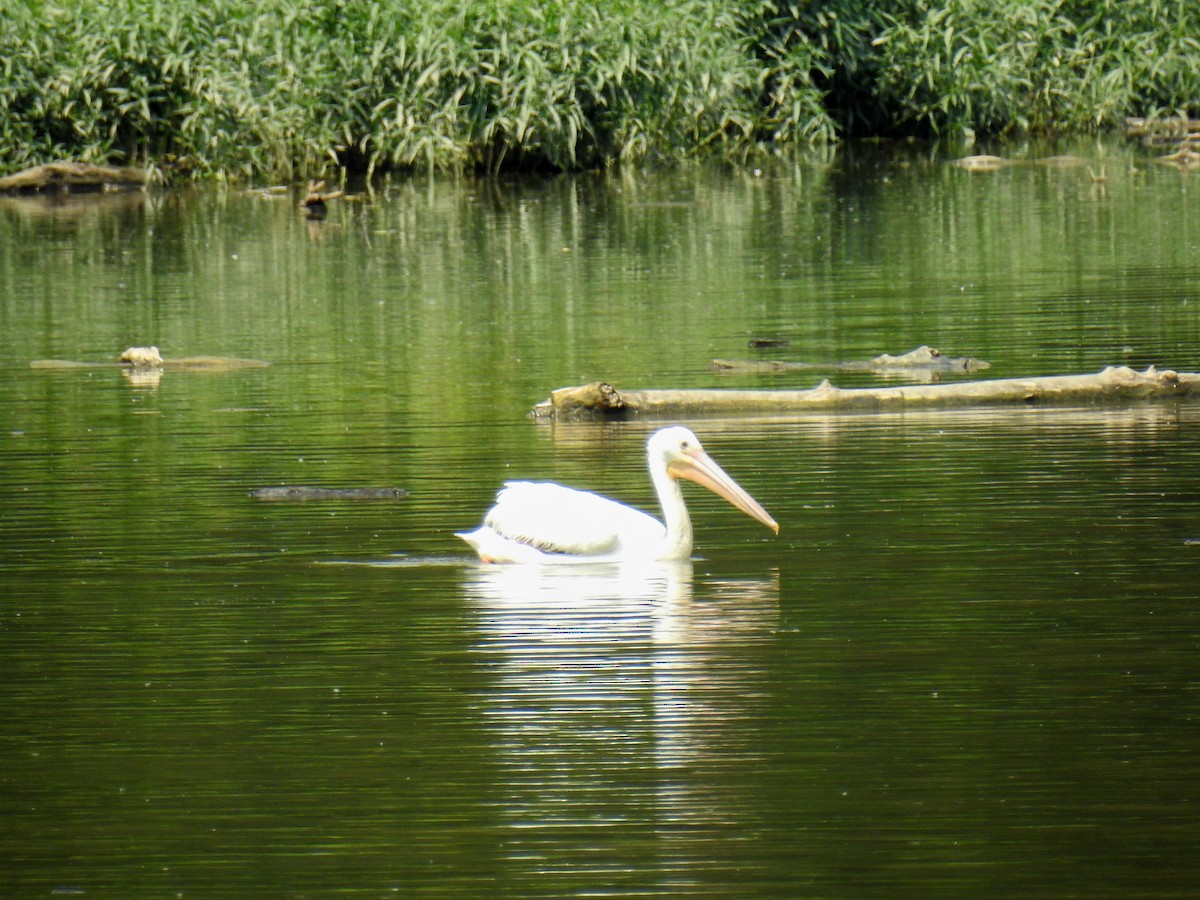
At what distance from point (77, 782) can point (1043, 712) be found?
262 centimetres

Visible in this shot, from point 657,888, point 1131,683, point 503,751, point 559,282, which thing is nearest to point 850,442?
point 1131,683

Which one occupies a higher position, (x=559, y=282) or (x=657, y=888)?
(x=559, y=282)

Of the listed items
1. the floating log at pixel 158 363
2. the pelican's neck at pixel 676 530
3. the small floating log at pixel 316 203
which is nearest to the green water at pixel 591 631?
the pelican's neck at pixel 676 530

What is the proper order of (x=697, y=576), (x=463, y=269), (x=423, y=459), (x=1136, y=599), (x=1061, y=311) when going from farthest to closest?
(x=463, y=269) < (x=1061, y=311) < (x=423, y=459) < (x=697, y=576) < (x=1136, y=599)

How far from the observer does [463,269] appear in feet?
73.0

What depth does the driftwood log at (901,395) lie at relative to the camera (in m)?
12.6

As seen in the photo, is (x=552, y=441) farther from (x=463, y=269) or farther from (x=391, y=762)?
(x=463, y=269)

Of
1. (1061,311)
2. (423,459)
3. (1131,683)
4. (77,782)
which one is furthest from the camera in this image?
(1061,311)

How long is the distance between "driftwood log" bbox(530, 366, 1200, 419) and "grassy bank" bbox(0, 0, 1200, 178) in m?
20.7

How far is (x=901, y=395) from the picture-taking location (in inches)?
504

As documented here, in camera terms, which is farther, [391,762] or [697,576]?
[697,576]

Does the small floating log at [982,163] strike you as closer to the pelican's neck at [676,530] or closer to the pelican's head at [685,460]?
the pelican's head at [685,460]

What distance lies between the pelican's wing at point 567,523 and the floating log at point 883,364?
526 centimetres

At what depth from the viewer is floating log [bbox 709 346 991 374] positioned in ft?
46.5
